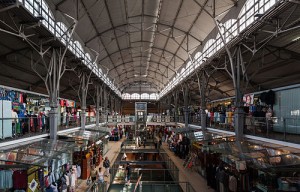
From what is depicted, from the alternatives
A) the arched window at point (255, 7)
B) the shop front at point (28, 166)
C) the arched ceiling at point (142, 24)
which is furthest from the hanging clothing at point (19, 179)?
the arched window at point (255, 7)

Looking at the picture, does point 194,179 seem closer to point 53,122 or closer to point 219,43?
point 53,122

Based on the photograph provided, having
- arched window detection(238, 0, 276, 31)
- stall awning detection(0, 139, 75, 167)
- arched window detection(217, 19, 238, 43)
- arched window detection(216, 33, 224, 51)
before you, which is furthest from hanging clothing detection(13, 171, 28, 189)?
arched window detection(216, 33, 224, 51)

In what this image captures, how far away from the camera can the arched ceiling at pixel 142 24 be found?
21.6m

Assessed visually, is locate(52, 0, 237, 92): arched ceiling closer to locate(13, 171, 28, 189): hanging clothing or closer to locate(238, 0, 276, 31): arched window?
locate(238, 0, 276, 31): arched window

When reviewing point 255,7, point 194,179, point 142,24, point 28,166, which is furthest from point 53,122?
point 142,24

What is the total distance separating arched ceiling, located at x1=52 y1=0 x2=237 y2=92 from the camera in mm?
21562

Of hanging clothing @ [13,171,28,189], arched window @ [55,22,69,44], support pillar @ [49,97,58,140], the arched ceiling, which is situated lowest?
hanging clothing @ [13,171,28,189]

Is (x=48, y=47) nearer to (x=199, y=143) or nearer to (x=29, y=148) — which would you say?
(x=29, y=148)

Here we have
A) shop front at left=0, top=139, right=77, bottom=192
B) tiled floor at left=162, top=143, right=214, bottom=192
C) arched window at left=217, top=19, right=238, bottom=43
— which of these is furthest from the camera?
arched window at left=217, top=19, right=238, bottom=43

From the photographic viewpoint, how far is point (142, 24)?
2938 centimetres

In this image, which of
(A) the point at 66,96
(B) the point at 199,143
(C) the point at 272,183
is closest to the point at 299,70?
(B) the point at 199,143

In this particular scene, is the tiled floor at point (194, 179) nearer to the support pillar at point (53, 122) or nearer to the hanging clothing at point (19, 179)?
the support pillar at point (53, 122)

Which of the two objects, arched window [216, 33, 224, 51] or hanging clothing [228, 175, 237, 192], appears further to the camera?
arched window [216, 33, 224, 51]

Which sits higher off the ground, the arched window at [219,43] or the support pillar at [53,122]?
the arched window at [219,43]
